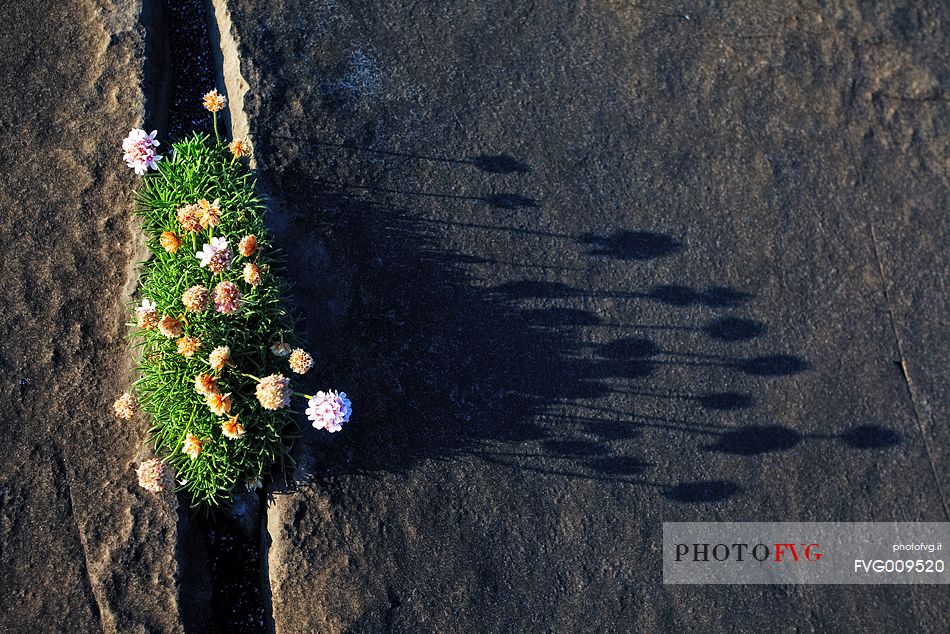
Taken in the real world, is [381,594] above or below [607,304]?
below

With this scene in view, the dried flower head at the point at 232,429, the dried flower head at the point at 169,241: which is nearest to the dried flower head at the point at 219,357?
the dried flower head at the point at 232,429

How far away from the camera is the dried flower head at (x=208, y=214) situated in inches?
130

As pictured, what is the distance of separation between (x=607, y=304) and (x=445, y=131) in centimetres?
113

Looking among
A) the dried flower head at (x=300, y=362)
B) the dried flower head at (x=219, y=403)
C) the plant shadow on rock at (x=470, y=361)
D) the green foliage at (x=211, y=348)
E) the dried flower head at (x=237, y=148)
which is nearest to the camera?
the dried flower head at (x=219, y=403)

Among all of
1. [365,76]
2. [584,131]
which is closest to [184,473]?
[365,76]

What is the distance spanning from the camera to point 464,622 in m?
3.51

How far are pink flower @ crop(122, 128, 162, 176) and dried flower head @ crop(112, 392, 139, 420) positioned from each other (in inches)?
36.3

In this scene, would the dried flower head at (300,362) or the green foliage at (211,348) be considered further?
the green foliage at (211,348)

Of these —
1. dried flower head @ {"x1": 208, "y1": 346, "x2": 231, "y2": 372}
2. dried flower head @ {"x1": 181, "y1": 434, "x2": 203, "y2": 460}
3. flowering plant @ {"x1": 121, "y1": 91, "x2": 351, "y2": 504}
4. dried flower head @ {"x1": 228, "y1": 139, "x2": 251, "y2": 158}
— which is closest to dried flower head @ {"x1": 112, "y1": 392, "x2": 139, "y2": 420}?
flowering plant @ {"x1": 121, "y1": 91, "x2": 351, "y2": 504}

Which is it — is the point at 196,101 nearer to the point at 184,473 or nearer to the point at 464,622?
the point at 184,473

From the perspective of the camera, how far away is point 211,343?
3375mm

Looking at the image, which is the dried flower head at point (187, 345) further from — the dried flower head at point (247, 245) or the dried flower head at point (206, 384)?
the dried flower head at point (247, 245)

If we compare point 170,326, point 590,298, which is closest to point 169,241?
point 170,326

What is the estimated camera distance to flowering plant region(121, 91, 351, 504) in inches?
128
